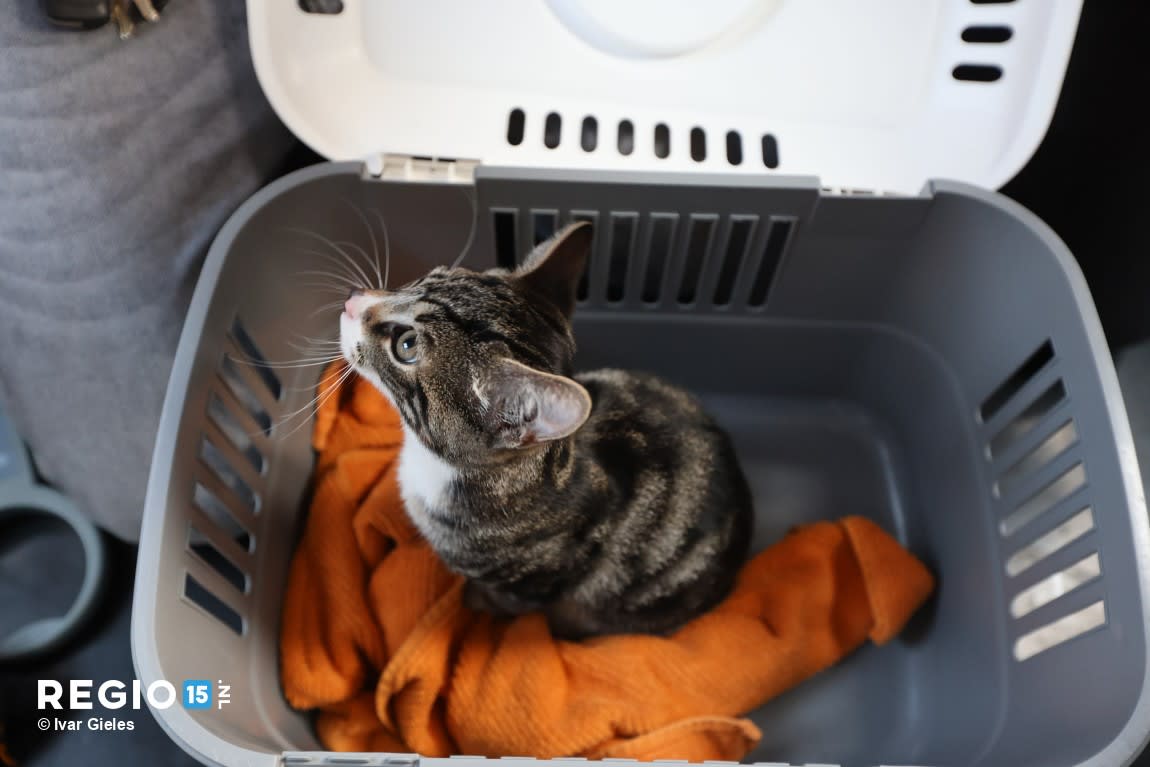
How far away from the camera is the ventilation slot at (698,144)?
3.59 feet

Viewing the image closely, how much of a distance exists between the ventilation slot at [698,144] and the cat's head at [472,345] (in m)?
0.32

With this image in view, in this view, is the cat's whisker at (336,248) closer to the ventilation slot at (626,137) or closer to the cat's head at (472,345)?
the cat's head at (472,345)

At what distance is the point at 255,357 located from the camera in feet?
3.60

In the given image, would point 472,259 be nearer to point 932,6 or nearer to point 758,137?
point 758,137

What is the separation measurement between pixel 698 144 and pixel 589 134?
0.48 feet

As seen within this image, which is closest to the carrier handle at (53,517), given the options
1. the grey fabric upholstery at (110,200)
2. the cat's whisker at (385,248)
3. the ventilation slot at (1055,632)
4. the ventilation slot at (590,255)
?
the grey fabric upholstery at (110,200)

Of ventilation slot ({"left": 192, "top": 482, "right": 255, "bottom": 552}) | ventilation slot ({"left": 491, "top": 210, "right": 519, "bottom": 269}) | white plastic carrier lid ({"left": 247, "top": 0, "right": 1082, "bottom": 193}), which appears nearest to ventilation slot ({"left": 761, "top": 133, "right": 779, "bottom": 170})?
white plastic carrier lid ({"left": 247, "top": 0, "right": 1082, "bottom": 193})

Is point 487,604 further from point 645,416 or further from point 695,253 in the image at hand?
point 695,253

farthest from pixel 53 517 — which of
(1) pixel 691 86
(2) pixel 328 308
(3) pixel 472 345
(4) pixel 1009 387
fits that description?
(4) pixel 1009 387

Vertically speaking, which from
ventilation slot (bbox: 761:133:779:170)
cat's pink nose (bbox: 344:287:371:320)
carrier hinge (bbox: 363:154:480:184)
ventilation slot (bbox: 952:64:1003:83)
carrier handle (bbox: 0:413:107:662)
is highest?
ventilation slot (bbox: 952:64:1003:83)

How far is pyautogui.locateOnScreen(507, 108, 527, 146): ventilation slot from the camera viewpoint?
3.55 ft

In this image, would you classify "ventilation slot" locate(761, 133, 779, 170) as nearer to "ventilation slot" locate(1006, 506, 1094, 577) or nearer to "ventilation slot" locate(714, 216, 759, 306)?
"ventilation slot" locate(714, 216, 759, 306)

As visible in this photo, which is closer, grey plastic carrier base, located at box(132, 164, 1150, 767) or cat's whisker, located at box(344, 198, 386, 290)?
grey plastic carrier base, located at box(132, 164, 1150, 767)

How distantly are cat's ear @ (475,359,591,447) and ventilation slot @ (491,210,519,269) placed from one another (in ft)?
1.36
